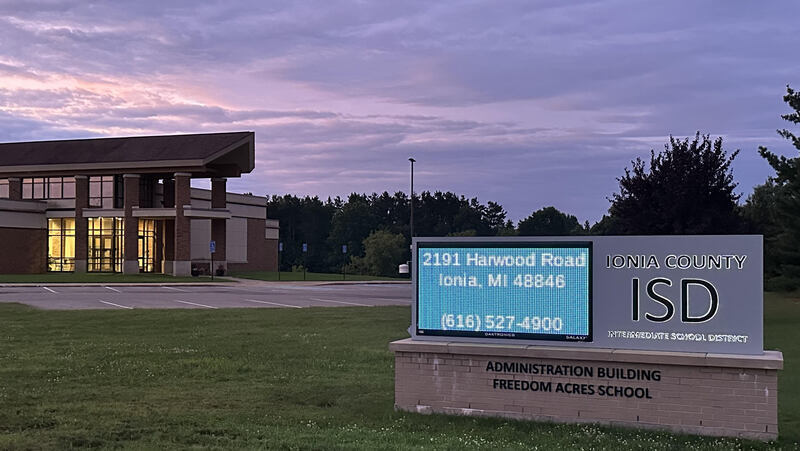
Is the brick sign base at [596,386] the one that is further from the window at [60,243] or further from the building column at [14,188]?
the building column at [14,188]

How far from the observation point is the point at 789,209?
40.9 meters

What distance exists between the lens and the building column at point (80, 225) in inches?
2608

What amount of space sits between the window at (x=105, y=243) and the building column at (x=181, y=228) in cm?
611

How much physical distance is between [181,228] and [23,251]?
13.4m

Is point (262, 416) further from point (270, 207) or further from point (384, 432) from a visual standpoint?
point (270, 207)

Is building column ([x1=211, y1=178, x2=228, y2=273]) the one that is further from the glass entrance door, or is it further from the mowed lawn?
the mowed lawn

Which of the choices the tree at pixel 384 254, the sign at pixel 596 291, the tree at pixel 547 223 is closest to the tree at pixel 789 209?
the sign at pixel 596 291

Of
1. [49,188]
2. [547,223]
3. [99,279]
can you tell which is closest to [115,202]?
[49,188]

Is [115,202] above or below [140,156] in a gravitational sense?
below

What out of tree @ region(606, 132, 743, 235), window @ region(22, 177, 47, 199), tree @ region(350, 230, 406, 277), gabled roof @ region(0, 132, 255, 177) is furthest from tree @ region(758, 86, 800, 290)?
tree @ region(350, 230, 406, 277)

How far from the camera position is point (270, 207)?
5581 inches

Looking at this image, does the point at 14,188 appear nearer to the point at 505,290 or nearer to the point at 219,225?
the point at 219,225

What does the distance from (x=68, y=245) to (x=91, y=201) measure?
3.93m

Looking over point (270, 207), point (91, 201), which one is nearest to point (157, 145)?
point (91, 201)
